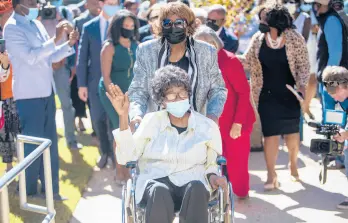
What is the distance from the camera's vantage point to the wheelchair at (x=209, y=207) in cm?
448

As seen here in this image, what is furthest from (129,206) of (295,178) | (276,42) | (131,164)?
(295,178)

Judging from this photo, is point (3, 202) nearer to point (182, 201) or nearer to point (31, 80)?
point (182, 201)

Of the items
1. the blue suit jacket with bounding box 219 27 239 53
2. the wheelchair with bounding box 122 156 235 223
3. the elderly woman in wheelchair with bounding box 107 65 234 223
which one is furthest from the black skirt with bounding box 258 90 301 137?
the wheelchair with bounding box 122 156 235 223

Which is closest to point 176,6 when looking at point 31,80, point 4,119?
point 31,80

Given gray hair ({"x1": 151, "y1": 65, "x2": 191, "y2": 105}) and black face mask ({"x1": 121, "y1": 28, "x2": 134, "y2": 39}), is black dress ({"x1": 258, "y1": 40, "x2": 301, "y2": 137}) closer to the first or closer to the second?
black face mask ({"x1": 121, "y1": 28, "x2": 134, "y2": 39})

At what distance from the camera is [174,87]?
4766mm

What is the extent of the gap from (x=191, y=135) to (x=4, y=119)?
2596 mm

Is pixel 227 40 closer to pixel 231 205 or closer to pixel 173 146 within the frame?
pixel 173 146

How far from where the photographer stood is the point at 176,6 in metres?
5.13

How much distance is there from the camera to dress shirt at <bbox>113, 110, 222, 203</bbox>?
4785 mm

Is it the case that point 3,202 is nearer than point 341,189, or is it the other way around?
point 3,202

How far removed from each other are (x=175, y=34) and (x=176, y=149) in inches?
33.6

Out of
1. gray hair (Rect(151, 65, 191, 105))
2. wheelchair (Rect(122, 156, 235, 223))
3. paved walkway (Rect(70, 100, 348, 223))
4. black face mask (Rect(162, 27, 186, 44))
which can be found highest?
black face mask (Rect(162, 27, 186, 44))

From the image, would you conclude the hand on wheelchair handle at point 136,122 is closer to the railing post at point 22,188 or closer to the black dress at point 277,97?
the railing post at point 22,188
